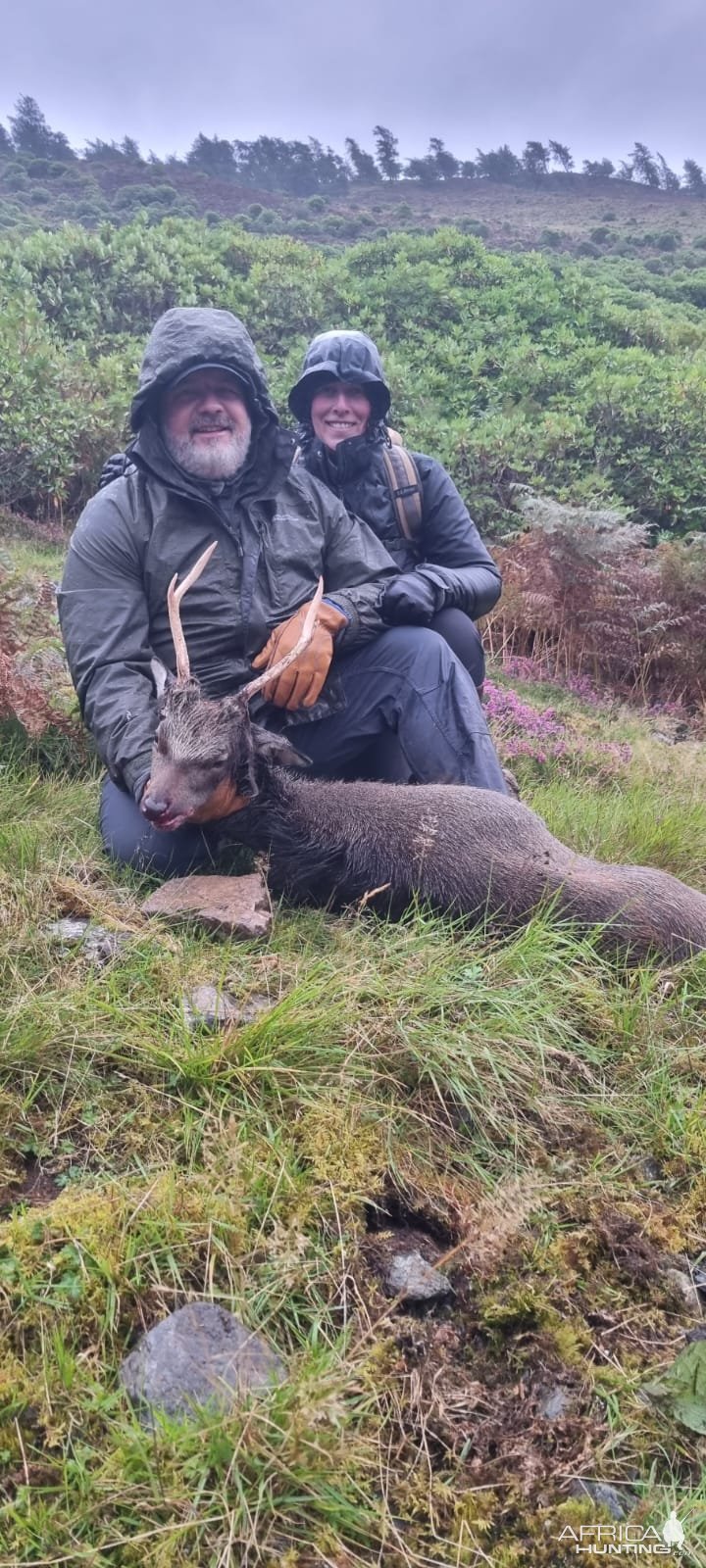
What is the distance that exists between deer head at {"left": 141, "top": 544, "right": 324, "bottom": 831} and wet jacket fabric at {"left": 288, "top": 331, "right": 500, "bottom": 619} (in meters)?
1.36

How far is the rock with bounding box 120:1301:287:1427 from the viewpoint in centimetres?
194

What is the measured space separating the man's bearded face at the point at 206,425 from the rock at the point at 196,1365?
11.4ft

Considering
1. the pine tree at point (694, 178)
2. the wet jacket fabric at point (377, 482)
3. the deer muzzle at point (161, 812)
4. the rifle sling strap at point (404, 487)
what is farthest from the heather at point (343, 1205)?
the pine tree at point (694, 178)

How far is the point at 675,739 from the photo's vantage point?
311 inches

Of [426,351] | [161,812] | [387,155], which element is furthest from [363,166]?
[161,812]

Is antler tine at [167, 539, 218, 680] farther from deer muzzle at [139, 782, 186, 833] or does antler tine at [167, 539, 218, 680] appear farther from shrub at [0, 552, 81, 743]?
shrub at [0, 552, 81, 743]

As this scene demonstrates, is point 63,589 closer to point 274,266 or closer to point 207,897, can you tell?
point 207,897

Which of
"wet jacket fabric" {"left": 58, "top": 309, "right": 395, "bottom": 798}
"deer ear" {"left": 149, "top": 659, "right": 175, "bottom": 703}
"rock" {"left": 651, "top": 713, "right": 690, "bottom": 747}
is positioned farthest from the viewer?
"rock" {"left": 651, "top": 713, "right": 690, "bottom": 747}

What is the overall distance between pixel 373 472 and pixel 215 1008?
3.38 metres

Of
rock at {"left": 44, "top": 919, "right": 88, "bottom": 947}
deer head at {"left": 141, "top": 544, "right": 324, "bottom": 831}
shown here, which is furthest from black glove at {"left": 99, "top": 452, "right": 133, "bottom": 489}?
rock at {"left": 44, "top": 919, "right": 88, "bottom": 947}

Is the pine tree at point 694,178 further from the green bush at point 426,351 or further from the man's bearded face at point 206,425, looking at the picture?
the man's bearded face at point 206,425

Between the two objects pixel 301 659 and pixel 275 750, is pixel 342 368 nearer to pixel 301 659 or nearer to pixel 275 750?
pixel 301 659

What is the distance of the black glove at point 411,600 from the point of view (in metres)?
4.65

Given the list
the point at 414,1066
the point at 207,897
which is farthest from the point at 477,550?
the point at 414,1066
